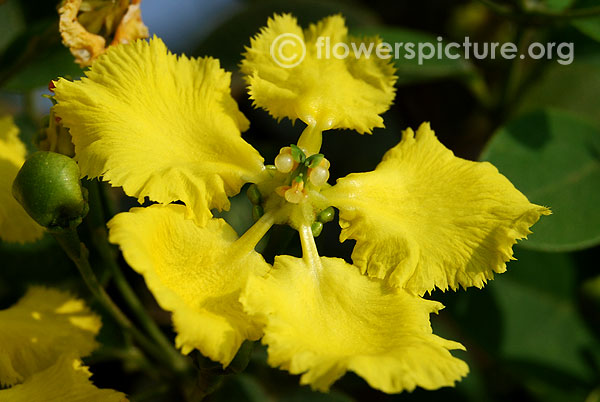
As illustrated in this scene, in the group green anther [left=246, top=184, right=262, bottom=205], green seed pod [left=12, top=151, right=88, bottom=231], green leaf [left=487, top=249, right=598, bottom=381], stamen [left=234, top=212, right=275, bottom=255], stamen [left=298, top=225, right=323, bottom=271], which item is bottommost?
green leaf [left=487, top=249, right=598, bottom=381]

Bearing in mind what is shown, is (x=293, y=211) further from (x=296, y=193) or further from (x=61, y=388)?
(x=61, y=388)

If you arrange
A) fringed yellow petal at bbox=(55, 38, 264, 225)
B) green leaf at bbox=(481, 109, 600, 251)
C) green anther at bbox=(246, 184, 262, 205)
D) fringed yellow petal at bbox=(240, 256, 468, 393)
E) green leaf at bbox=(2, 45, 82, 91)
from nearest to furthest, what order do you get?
1. fringed yellow petal at bbox=(240, 256, 468, 393)
2. fringed yellow petal at bbox=(55, 38, 264, 225)
3. green anther at bbox=(246, 184, 262, 205)
4. green leaf at bbox=(481, 109, 600, 251)
5. green leaf at bbox=(2, 45, 82, 91)

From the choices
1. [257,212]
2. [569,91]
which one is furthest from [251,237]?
[569,91]

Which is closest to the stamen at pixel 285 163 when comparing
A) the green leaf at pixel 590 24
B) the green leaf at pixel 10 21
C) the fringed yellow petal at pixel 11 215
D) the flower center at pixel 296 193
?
the flower center at pixel 296 193

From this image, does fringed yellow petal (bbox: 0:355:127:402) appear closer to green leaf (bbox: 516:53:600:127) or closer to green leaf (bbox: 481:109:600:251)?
green leaf (bbox: 481:109:600:251)

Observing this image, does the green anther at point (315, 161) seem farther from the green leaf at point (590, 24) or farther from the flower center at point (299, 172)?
the green leaf at point (590, 24)

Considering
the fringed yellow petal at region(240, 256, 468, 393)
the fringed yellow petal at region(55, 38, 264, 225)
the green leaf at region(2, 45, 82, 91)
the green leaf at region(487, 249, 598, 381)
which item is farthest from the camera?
the green leaf at region(487, 249, 598, 381)

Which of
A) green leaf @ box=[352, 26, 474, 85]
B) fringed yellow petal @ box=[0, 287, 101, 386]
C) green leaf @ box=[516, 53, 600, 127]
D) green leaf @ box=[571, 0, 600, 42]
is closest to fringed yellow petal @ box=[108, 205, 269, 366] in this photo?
fringed yellow petal @ box=[0, 287, 101, 386]
